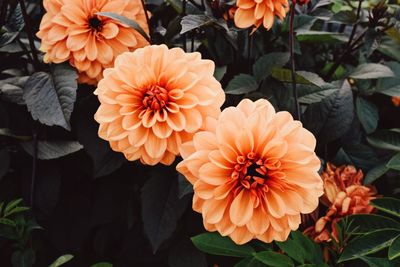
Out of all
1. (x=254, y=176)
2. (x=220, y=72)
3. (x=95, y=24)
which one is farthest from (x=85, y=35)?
(x=254, y=176)

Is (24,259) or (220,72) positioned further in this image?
(220,72)

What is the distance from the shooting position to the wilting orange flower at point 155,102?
0.88 meters

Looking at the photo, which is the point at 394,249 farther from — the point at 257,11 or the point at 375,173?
the point at 257,11

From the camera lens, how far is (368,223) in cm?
96

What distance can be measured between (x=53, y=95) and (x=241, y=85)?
1.22ft

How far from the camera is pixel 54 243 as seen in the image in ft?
3.94

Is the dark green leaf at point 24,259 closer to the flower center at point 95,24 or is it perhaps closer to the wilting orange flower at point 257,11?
the flower center at point 95,24

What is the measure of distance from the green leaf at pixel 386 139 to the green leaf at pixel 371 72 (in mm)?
124

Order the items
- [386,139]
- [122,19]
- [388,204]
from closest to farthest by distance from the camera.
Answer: [388,204] < [122,19] < [386,139]

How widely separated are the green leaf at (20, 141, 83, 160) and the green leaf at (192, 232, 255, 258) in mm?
336

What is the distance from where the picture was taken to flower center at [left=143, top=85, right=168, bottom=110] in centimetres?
90

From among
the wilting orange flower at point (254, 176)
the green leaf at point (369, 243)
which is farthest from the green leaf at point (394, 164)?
the wilting orange flower at point (254, 176)

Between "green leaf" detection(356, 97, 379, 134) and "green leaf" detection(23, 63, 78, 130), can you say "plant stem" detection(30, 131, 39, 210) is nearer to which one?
"green leaf" detection(23, 63, 78, 130)

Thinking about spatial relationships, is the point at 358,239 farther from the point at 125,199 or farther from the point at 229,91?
the point at 125,199
